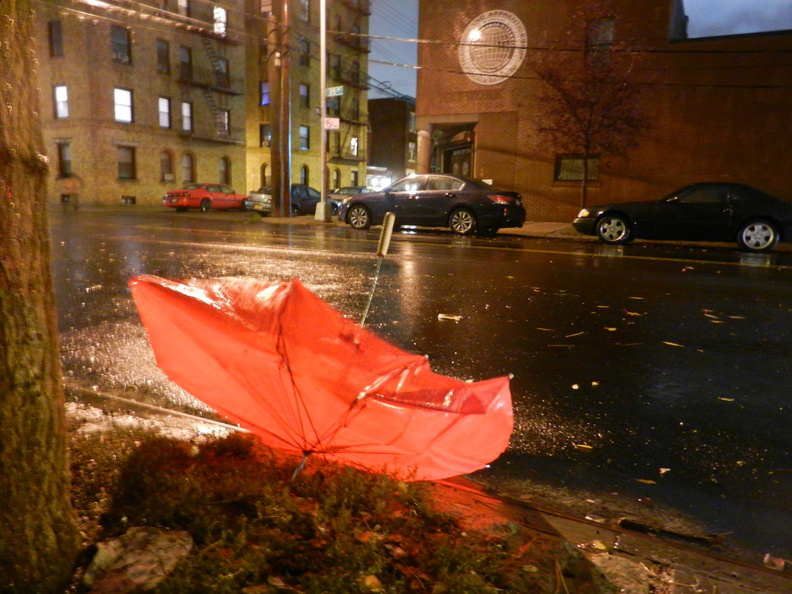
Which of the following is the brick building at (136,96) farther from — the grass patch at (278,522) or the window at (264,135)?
the grass patch at (278,522)

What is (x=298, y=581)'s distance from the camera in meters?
2.26

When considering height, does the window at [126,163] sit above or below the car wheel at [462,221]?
above

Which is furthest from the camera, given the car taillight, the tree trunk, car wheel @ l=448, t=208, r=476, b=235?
car wheel @ l=448, t=208, r=476, b=235

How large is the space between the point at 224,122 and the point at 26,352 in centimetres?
4014

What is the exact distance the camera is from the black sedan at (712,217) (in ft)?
45.2

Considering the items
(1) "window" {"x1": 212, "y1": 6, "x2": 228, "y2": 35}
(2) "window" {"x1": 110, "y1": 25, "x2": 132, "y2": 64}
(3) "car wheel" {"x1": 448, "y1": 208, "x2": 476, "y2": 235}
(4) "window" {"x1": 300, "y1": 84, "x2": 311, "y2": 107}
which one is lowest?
(3) "car wheel" {"x1": 448, "y1": 208, "x2": 476, "y2": 235}

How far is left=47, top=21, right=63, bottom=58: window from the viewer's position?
31562 millimetres

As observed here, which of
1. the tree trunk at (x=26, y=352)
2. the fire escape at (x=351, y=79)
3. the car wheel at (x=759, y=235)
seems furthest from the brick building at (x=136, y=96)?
the tree trunk at (x=26, y=352)

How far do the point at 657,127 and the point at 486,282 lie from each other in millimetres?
14880

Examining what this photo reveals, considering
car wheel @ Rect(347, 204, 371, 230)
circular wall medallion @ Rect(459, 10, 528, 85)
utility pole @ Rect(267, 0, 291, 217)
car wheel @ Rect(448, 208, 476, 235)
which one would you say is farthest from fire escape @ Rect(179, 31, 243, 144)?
car wheel @ Rect(448, 208, 476, 235)

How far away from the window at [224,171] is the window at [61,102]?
31.2 ft

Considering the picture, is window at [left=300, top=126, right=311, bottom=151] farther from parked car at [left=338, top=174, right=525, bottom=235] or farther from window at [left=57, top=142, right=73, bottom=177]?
parked car at [left=338, top=174, right=525, bottom=235]

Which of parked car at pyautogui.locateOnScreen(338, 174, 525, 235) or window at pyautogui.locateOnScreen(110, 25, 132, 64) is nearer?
parked car at pyautogui.locateOnScreen(338, 174, 525, 235)

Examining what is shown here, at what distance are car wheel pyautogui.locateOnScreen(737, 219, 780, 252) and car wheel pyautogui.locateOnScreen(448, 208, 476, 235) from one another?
6.25 metres
